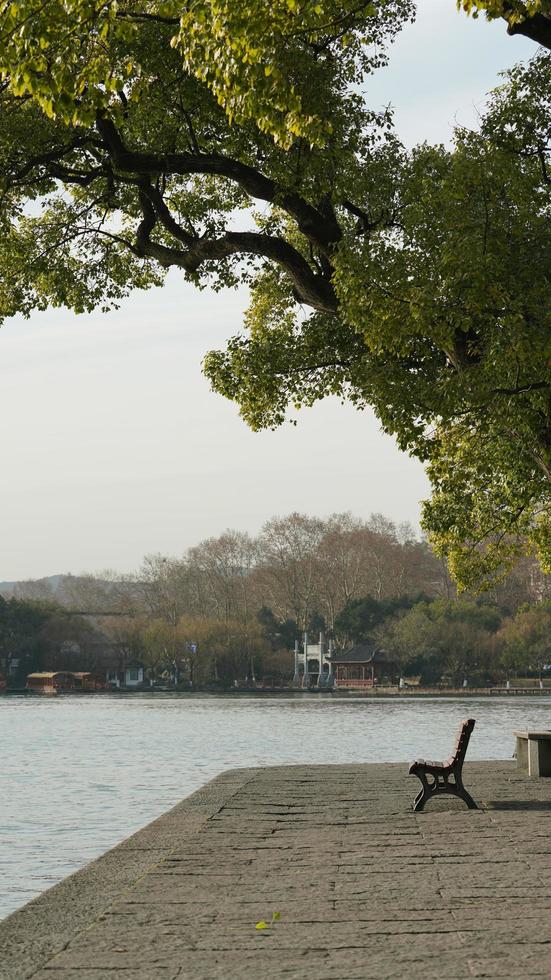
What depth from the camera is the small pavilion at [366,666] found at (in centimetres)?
10706

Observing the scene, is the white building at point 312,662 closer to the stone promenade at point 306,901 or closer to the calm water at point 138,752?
the calm water at point 138,752

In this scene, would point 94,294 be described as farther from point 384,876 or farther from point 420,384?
point 384,876

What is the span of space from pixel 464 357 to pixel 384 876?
845 centimetres

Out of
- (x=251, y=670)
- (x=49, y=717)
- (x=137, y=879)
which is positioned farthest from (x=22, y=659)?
(x=137, y=879)

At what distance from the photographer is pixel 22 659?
107750 millimetres

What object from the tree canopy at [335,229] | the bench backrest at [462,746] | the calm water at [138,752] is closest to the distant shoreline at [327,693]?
the calm water at [138,752]

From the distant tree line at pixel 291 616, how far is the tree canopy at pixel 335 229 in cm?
8185

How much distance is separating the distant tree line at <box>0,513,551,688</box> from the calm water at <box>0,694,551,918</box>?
14757mm

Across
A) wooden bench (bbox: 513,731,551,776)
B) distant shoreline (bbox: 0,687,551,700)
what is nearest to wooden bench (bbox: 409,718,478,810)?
wooden bench (bbox: 513,731,551,776)

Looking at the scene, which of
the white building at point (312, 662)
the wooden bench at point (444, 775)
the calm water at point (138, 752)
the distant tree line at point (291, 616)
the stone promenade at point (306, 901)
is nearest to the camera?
the stone promenade at point (306, 901)

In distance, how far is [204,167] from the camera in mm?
14445

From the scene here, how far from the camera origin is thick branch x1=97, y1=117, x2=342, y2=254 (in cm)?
1425

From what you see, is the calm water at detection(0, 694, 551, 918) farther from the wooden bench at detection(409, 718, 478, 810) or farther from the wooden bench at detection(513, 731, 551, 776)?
the wooden bench at detection(513, 731, 551, 776)

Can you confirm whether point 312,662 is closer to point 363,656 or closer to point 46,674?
point 363,656
